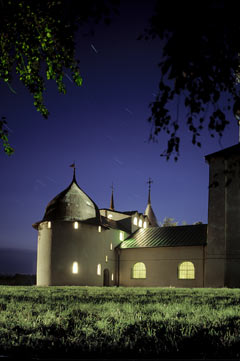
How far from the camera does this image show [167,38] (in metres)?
5.30

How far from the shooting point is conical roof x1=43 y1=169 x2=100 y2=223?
37344 mm

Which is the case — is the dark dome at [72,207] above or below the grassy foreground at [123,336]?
above

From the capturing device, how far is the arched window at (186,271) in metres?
35.6

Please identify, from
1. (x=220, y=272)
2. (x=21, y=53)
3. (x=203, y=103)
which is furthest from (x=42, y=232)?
(x=203, y=103)

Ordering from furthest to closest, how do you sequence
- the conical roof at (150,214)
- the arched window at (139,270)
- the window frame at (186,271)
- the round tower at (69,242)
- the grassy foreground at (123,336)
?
the conical roof at (150,214)
the arched window at (139,270)
the round tower at (69,242)
the window frame at (186,271)
the grassy foreground at (123,336)

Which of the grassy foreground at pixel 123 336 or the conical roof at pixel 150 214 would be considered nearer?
the grassy foreground at pixel 123 336

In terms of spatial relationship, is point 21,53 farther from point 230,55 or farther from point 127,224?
point 127,224

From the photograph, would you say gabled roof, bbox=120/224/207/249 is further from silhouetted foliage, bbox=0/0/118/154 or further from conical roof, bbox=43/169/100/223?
silhouetted foliage, bbox=0/0/118/154

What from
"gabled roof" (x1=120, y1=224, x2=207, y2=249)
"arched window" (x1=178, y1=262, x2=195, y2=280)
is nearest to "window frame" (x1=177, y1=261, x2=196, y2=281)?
"arched window" (x1=178, y1=262, x2=195, y2=280)

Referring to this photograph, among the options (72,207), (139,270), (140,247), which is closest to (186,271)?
(139,270)

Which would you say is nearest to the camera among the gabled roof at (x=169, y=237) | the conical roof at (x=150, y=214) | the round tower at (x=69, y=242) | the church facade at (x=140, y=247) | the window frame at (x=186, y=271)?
the church facade at (x=140, y=247)

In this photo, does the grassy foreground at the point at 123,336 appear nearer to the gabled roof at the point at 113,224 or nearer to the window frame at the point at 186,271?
the window frame at the point at 186,271

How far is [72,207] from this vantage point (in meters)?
37.8

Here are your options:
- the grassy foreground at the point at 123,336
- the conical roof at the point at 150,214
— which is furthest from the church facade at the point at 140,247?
the grassy foreground at the point at 123,336
